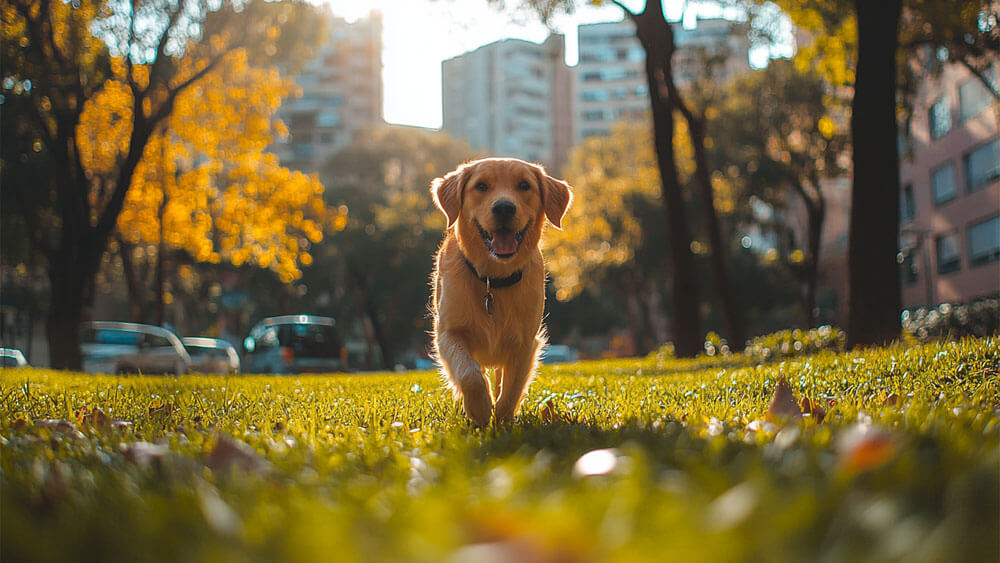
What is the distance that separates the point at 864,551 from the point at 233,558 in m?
0.82

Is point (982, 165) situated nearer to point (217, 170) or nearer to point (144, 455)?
point (217, 170)

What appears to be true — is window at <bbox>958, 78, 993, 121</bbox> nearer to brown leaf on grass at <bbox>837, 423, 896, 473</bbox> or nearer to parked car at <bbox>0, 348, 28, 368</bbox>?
parked car at <bbox>0, 348, 28, 368</bbox>

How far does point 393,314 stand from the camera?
48.6 m

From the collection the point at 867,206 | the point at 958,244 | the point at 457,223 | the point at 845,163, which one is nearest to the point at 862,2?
the point at 867,206

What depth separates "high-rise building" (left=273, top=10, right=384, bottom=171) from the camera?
362ft

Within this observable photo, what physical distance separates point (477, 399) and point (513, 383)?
80cm

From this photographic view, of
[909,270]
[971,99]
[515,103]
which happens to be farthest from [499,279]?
[515,103]

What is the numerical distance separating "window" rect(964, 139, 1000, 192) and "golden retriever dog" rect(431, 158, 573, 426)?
1313 inches

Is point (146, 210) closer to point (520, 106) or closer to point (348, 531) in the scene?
point (348, 531)

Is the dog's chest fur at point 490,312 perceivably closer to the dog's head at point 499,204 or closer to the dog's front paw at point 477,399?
the dog's head at point 499,204

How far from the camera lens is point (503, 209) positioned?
16.1ft

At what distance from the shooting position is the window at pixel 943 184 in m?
37.2

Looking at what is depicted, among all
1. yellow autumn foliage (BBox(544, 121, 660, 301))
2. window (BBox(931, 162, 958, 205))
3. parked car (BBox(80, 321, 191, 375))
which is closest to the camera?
parked car (BBox(80, 321, 191, 375))

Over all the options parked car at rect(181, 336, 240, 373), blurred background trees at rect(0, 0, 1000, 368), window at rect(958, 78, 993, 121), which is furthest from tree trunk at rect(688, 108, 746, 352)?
window at rect(958, 78, 993, 121)
